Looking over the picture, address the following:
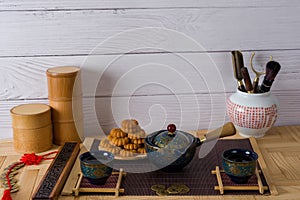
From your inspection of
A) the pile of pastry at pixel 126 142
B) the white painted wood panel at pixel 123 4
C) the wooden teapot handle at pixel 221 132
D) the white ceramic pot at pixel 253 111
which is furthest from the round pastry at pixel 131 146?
the white painted wood panel at pixel 123 4

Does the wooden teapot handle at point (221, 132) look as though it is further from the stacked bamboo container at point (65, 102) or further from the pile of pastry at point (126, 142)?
the stacked bamboo container at point (65, 102)

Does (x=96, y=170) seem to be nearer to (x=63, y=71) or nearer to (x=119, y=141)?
(x=119, y=141)

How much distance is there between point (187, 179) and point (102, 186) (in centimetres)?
22

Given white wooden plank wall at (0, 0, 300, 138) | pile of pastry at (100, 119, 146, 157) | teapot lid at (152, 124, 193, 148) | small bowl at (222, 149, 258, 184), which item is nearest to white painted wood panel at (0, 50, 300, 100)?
white wooden plank wall at (0, 0, 300, 138)

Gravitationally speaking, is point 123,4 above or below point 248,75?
above

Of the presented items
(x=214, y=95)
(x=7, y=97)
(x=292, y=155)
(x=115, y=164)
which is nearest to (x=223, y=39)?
(x=214, y=95)

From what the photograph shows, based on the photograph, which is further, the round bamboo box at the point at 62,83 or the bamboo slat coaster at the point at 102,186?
the round bamboo box at the point at 62,83

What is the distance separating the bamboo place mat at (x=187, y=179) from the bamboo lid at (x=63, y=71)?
330 mm

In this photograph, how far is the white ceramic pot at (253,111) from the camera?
4.83 ft

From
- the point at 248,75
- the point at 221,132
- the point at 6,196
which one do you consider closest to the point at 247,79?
the point at 248,75

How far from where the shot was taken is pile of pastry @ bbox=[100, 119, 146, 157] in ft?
4.50

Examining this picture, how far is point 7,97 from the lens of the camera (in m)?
1.60

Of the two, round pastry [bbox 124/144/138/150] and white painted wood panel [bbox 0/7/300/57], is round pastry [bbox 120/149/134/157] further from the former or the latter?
white painted wood panel [bbox 0/7/300/57]

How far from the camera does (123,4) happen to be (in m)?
1.54
